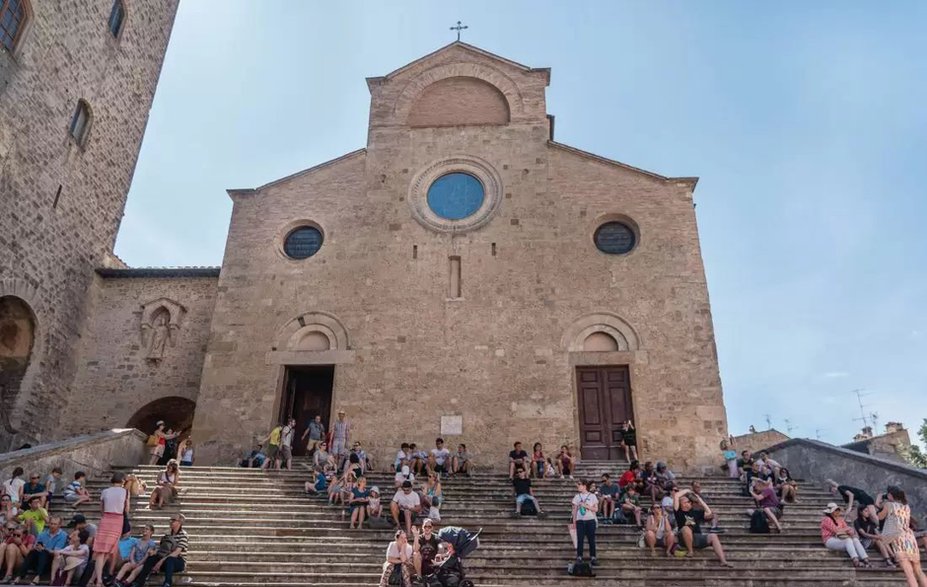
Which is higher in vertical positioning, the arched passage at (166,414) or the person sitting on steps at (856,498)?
the arched passage at (166,414)

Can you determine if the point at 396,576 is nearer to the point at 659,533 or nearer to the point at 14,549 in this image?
the point at 659,533

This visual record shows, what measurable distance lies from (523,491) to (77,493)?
25.2 feet

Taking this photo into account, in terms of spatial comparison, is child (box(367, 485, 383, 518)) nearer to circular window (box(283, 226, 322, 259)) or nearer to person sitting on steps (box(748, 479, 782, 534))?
person sitting on steps (box(748, 479, 782, 534))

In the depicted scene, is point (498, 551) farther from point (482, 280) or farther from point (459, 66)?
point (459, 66)

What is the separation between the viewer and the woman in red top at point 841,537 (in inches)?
358

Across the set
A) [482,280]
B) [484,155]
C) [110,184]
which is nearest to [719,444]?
[482,280]

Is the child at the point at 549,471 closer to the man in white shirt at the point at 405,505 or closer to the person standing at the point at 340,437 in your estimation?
the man in white shirt at the point at 405,505

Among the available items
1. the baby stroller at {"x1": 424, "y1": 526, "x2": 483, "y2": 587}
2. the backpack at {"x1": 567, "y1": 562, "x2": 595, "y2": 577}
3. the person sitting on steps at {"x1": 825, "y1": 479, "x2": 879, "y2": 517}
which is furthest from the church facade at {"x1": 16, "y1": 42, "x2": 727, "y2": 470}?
the baby stroller at {"x1": 424, "y1": 526, "x2": 483, "y2": 587}

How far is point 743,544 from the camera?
972 centimetres

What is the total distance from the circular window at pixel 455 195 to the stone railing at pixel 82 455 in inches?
370

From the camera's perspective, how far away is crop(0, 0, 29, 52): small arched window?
14.8 meters

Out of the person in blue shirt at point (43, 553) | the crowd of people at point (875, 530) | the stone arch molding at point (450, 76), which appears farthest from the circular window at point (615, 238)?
the person in blue shirt at point (43, 553)

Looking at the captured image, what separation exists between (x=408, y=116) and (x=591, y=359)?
359 inches

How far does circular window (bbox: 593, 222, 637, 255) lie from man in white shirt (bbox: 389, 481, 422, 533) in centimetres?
930
